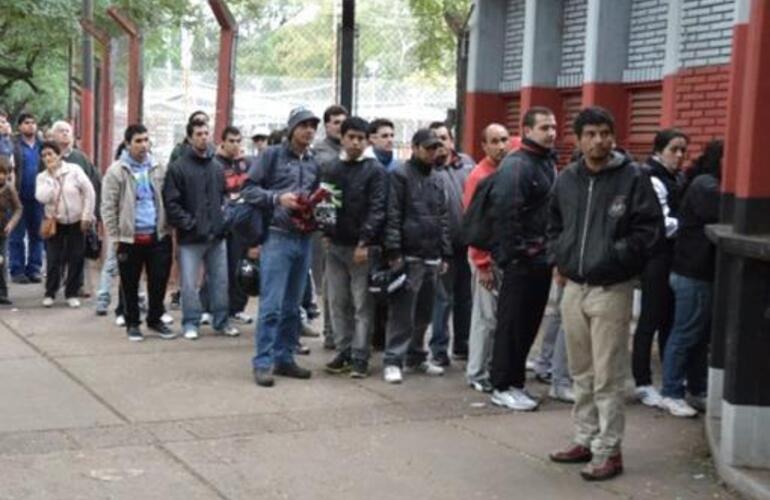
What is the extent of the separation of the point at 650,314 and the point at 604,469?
2101mm

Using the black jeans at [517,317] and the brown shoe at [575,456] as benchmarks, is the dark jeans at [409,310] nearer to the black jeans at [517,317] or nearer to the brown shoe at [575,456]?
the black jeans at [517,317]

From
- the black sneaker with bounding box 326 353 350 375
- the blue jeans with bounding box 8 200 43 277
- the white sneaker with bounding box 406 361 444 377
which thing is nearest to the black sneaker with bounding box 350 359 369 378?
the black sneaker with bounding box 326 353 350 375

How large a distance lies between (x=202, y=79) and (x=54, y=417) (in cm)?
767

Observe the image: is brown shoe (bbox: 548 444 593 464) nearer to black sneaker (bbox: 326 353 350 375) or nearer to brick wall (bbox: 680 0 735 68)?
Result: black sneaker (bbox: 326 353 350 375)

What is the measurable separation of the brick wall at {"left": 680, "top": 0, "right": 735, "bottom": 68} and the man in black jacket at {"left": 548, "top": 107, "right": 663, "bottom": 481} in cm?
410

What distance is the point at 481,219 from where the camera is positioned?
8.12 metres

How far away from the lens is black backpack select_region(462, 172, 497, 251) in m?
8.04

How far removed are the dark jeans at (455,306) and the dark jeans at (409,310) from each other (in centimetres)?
22

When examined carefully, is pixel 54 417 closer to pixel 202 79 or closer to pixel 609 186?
pixel 609 186

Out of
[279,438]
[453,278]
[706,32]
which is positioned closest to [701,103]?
[706,32]

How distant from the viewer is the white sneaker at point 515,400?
7992mm

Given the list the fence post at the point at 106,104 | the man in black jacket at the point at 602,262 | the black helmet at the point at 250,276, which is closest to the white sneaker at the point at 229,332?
the black helmet at the point at 250,276

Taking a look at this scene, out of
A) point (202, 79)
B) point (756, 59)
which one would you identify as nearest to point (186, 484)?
point (756, 59)

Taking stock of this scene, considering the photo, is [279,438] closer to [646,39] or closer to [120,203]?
[120,203]
